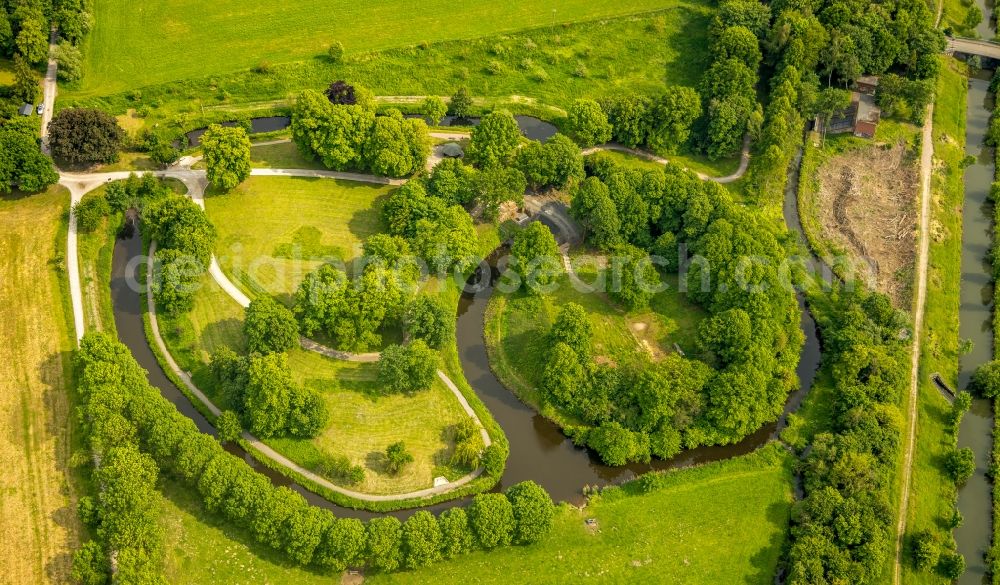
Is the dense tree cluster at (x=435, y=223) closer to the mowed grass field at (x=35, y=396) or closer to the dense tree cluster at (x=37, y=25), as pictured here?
the mowed grass field at (x=35, y=396)

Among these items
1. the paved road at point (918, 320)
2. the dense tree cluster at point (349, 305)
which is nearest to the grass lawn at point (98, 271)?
the dense tree cluster at point (349, 305)

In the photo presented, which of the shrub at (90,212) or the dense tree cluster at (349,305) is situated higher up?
the shrub at (90,212)

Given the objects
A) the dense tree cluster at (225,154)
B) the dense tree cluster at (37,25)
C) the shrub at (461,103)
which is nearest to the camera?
the dense tree cluster at (225,154)

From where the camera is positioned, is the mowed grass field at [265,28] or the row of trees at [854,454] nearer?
the row of trees at [854,454]

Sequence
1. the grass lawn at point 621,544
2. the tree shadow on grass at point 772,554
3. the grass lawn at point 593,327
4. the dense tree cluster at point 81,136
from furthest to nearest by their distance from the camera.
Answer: the dense tree cluster at point 81,136 < the grass lawn at point 593,327 < the tree shadow on grass at point 772,554 < the grass lawn at point 621,544

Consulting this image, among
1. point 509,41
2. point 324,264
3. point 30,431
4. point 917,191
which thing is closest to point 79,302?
point 30,431

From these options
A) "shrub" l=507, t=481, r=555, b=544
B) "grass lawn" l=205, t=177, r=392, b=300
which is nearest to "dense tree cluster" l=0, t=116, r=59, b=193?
"grass lawn" l=205, t=177, r=392, b=300

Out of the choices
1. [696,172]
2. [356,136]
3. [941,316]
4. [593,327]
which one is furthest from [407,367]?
[941,316]

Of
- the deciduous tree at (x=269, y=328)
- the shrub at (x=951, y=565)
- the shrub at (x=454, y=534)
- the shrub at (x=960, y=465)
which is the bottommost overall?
the shrub at (x=951, y=565)
